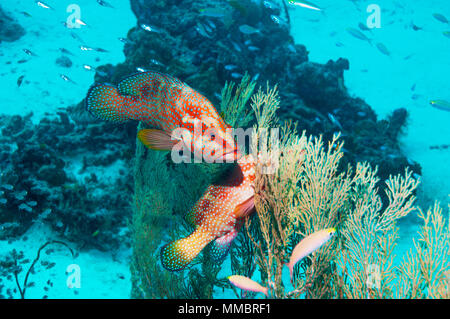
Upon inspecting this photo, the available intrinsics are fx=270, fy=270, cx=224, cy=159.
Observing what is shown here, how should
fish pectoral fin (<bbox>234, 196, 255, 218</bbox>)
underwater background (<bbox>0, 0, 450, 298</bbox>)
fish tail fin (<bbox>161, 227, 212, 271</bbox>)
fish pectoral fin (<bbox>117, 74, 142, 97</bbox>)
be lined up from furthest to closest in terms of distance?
1. underwater background (<bbox>0, 0, 450, 298</bbox>)
2. fish pectoral fin (<bbox>117, 74, 142, 97</bbox>)
3. fish pectoral fin (<bbox>234, 196, 255, 218</bbox>)
4. fish tail fin (<bbox>161, 227, 212, 271</bbox>)

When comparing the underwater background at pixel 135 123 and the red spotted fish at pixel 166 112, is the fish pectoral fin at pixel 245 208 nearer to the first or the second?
the red spotted fish at pixel 166 112

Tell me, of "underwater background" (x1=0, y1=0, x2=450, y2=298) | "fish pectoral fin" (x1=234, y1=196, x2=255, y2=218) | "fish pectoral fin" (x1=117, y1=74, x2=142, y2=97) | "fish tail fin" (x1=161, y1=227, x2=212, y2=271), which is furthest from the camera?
"underwater background" (x1=0, y1=0, x2=450, y2=298)

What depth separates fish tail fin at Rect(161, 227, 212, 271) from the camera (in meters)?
2.47

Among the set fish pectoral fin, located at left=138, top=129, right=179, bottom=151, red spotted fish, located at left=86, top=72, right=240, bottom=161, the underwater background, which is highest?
red spotted fish, located at left=86, top=72, right=240, bottom=161

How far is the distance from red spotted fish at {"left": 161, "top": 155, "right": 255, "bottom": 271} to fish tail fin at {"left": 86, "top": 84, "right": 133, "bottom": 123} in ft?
4.27

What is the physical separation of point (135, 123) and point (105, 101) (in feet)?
15.8

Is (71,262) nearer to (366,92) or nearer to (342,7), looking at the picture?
(366,92)

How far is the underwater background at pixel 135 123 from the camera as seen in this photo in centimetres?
476

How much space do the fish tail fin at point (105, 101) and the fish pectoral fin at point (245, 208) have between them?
1.55m

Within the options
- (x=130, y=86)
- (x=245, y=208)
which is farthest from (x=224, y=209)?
(x=130, y=86)

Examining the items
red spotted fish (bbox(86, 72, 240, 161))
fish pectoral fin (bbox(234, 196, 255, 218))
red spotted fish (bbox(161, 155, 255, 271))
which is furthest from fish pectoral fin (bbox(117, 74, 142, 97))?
fish pectoral fin (bbox(234, 196, 255, 218))

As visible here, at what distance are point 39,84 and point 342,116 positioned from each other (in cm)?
1227

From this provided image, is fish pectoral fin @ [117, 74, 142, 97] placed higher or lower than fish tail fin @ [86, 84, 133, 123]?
higher

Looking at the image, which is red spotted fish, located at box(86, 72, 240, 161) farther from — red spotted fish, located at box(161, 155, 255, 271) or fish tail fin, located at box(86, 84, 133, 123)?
red spotted fish, located at box(161, 155, 255, 271)
